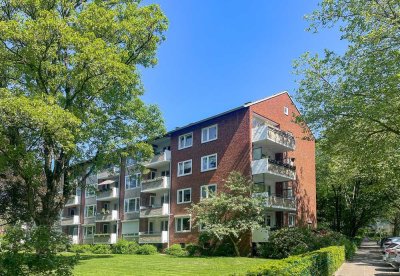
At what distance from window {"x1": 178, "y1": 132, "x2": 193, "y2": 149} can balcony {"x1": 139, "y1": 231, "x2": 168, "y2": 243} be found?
8.23 m

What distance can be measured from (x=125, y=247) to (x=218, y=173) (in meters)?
12.0

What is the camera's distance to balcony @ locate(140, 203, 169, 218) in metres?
38.9

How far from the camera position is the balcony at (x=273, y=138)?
107 feet

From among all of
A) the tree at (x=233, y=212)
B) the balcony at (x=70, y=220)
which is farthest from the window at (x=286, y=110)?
the balcony at (x=70, y=220)

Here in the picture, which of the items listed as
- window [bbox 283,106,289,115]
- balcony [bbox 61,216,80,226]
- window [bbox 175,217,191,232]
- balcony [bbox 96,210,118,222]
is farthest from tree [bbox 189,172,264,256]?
balcony [bbox 61,216,80,226]

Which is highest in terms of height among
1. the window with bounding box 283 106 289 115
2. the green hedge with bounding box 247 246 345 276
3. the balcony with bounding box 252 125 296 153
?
the window with bounding box 283 106 289 115

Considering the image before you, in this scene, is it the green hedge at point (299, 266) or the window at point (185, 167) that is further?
the window at point (185, 167)

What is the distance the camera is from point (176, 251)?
3403 cm

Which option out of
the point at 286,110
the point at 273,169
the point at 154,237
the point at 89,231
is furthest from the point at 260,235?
the point at 89,231

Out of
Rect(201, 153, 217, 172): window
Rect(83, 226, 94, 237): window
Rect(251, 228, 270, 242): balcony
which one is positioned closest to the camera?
Rect(251, 228, 270, 242): balcony

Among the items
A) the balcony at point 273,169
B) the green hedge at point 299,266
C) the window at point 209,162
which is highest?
the window at point 209,162

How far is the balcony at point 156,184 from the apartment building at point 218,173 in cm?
10

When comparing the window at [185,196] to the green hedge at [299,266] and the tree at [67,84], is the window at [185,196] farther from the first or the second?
the green hedge at [299,266]

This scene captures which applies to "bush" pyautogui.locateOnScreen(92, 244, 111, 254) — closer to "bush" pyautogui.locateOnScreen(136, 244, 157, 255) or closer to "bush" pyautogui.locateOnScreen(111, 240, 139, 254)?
"bush" pyautogui.locateOnScreen(111, 240, 139, 254)
